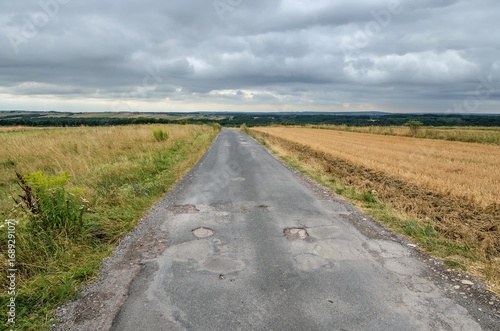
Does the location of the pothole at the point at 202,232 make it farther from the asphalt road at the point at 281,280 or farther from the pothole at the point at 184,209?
the pothole at the point at 184,209

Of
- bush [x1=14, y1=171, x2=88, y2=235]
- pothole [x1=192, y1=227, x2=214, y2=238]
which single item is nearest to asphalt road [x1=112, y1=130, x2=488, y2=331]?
pothole [x1=192, y1=227, x2=214, y2=238]

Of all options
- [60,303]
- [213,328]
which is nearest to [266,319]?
[213,328]

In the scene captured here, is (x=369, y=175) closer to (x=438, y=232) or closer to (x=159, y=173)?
(x=438, y=232)

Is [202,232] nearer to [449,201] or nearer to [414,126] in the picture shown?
[449,201]

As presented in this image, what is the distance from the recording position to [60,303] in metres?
3.44

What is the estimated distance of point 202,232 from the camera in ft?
18.8

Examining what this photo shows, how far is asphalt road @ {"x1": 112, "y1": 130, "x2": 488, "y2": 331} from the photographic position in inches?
125

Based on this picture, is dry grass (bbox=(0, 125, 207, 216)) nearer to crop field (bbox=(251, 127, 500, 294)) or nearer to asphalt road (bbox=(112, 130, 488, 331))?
asphalt road (bbox=(112, 130, 488, 331))

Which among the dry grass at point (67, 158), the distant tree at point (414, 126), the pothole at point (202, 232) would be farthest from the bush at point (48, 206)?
the distant tree at point (414, 126)

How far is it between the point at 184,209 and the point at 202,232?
63.4 inches

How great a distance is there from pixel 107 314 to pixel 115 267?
1110mm

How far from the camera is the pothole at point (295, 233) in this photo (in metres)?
5.50

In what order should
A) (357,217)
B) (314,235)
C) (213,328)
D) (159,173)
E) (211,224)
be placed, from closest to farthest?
(213,328)
(314,235)
(211,224)
(357,217)
(159,173)

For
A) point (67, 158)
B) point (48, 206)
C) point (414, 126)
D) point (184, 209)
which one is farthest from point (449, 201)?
point (414, 126)
